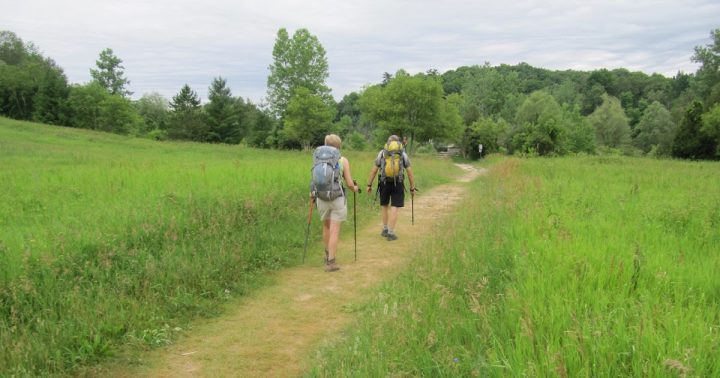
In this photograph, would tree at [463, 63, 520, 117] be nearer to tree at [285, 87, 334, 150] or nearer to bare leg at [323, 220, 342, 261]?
tree at [285, 87, 334, 150]

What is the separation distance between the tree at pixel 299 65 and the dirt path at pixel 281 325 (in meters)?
54.1

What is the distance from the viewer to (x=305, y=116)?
50.8 meters

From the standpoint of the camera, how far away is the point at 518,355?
8.95ft

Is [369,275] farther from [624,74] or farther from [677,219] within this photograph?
[624,74]

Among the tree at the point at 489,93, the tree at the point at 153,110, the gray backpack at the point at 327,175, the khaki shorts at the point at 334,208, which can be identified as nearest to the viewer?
the gray backpack at the point at 327,175

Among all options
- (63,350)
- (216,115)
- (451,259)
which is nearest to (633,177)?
(451,259)

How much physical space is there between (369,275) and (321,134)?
166 ft

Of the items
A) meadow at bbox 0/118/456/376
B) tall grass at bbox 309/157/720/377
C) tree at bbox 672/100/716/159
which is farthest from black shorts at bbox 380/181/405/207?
tree at bbox 672/100/716/159

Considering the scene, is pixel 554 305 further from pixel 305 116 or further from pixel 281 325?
pixel 305 116

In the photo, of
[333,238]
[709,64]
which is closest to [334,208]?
[333,238]

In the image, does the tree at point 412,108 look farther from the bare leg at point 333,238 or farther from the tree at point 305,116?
the bare leg at point 333,238

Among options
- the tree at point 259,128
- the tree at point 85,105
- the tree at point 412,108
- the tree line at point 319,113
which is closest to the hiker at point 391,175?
the tree line at point 319,113

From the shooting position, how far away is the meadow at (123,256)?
4.16 metres

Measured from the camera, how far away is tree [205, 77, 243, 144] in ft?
207
